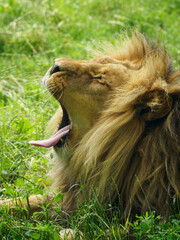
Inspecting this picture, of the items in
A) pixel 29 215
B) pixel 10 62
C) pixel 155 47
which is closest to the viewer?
pixel 29 215

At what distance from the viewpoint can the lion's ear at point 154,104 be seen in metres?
2.15

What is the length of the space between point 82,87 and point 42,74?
1176mm

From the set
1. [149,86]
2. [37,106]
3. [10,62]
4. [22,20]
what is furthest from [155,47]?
[22,20]

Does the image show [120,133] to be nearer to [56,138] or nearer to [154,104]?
[154,104]

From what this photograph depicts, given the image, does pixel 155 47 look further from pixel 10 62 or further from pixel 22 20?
pixel 22 20

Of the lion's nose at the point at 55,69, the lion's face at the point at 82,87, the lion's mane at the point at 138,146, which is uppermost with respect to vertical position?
the lion's nose at the point at 55,69

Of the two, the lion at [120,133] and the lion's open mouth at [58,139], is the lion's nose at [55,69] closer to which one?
the lion at [120,133]

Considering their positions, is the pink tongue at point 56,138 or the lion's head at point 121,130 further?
the pink tongue at point 56,138

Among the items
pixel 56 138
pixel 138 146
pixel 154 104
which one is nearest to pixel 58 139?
pixel 56 138

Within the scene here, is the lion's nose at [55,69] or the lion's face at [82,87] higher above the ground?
the lion's nose at [55,69]

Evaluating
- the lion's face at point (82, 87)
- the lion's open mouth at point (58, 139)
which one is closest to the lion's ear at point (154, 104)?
the lion's face at point (82, 87)

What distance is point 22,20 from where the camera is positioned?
5242 mm

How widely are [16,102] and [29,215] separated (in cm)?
148

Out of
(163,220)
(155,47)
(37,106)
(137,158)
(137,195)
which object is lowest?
(163,220)
